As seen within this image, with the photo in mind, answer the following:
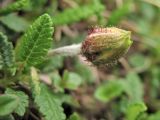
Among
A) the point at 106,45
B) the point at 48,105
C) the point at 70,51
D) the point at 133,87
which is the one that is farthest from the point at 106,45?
the point at 133,87

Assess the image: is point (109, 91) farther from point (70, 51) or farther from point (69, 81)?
point (70, 51)

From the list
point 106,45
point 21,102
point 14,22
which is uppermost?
point 106,45

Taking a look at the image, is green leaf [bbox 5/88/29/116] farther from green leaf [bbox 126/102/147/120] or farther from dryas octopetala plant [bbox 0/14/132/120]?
green leaf [bbox 126/102/147/120]

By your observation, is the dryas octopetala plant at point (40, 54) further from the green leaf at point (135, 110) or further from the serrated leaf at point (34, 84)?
the green leaf at point (135, 110)

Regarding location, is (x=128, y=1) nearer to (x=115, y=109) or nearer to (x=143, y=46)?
(x=143, y=46)

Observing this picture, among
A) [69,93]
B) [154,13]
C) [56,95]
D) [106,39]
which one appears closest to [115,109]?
[69,93]

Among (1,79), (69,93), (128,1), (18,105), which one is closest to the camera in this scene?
(18,105)
